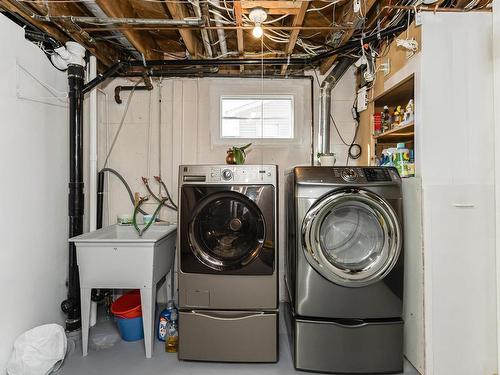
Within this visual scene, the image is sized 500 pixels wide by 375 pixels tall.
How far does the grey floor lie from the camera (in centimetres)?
193

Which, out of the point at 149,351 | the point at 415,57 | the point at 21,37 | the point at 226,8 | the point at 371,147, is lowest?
the point at 149,351

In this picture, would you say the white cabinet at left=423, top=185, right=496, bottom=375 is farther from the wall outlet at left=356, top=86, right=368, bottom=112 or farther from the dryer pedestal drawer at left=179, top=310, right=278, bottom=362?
the wall outlet at left=356, top=86, right=368, bottom=112

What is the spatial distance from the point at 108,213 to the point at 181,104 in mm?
1280

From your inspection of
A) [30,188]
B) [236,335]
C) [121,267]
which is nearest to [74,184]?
[30,188]

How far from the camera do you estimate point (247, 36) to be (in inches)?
100.0

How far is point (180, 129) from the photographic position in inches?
115

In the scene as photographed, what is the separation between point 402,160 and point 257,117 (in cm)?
140

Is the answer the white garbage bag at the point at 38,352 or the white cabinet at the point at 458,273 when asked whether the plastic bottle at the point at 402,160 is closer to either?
the white cabinet at the point at 458,273

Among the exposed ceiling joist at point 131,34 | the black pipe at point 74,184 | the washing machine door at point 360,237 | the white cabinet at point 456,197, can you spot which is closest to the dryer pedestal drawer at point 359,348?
the white cabinet at point 456,197

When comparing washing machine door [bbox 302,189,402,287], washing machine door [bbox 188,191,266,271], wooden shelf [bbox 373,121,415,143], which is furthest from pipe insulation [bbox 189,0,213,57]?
wooden shelf [bbox 373,121,415,143]

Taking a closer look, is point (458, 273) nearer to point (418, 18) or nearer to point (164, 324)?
point (418, 18)

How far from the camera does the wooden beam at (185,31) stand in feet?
6.22

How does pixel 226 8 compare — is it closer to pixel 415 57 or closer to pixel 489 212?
pixel 415 57

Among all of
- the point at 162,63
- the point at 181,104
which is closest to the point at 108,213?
the point at 181,104
